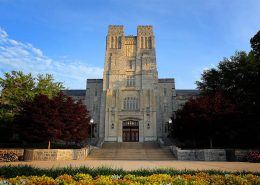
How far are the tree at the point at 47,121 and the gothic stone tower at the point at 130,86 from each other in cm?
1733

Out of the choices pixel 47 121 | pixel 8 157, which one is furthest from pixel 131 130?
pixel 8 157

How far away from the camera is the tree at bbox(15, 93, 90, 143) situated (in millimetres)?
22016

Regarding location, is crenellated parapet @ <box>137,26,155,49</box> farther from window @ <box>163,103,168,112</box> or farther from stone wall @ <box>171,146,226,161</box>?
stone wall @ <box>171,146,226,161</box>

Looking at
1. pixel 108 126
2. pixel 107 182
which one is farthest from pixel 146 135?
pixel 107 182

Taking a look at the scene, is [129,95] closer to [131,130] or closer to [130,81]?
[130,81]

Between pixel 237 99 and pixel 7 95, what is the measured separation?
29.2 metres

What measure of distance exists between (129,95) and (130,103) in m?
1.55

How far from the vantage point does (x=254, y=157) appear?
1902 centimetres

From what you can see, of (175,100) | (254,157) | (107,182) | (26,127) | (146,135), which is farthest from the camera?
(175,100)

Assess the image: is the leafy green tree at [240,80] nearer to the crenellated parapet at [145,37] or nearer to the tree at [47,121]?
the crenellated parapet at [145,37]

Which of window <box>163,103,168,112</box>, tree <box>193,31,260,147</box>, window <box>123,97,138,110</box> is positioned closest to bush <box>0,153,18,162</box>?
tree <box>193,31,260,147</box>

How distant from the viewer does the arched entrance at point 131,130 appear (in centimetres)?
4331

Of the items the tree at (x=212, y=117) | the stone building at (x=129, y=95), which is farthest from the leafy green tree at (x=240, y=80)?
the stone building at (x=129, y=95)

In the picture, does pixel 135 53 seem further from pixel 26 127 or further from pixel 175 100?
pixel 26 127
